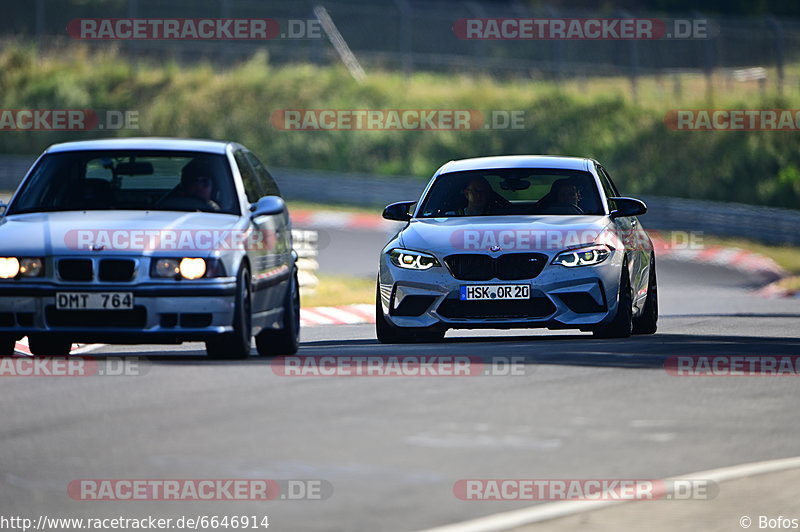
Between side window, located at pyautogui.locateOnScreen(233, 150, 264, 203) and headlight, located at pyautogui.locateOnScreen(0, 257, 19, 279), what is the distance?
6.20 ft

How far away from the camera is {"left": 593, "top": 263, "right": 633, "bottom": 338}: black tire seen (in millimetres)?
13773

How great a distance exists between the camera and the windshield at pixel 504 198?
1454 cm

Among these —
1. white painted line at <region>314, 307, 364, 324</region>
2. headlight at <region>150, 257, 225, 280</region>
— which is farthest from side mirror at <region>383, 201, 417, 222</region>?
white painted line at <region>314, 307, 364, 324</region>

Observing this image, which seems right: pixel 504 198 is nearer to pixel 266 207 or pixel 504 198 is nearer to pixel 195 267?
pixel 266 207

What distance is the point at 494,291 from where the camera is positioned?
13.4 meters

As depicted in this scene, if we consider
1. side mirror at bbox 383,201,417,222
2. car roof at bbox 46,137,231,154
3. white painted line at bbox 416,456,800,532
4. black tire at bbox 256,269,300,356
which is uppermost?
car roof at bbox 46,137,231,154

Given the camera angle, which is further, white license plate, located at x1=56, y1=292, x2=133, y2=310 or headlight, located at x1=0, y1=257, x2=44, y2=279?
headlight, located at x1=0, y1=257, x2=44, y2=279

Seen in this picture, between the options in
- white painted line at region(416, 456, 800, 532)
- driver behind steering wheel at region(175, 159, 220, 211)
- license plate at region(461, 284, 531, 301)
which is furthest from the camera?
license plate at region(461, 284, 531, 301)

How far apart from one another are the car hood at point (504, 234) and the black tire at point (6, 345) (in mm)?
3513

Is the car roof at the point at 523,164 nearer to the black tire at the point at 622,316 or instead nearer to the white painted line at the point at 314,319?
the black tire at the point at 622,316

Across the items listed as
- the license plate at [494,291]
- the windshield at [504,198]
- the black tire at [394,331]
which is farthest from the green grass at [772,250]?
the license plate at [494,291]

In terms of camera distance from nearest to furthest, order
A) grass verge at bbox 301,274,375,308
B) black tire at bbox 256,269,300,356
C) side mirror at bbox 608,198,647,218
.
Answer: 1. black tire at bbox 256,269,300,356
2. side mirror at bbox 608,198,647,218
3. grass verge at bbox 301,274,375,308

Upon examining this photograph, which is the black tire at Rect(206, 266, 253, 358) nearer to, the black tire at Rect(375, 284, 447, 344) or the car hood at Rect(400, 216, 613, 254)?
the black tire at Rect(375, 284, 447, 344)

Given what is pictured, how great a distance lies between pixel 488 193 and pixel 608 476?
7.47 m
